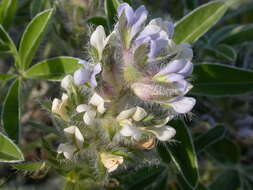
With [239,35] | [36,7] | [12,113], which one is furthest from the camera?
[239,35]

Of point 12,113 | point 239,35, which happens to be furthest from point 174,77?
point 239,35

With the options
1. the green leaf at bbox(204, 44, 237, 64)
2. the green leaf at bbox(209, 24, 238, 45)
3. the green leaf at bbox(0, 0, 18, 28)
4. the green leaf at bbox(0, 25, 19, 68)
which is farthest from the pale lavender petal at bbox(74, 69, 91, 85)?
the green leaf at bbox(209, 24, 238, 45)

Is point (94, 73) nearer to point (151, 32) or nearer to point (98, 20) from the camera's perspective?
point (151, 32)

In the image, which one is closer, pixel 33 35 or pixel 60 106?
pixel 60 106

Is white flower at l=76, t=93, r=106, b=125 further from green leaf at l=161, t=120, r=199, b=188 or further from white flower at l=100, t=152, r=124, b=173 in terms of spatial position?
green leaf at l=161, t=120, r=199, b=188

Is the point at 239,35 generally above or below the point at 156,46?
below

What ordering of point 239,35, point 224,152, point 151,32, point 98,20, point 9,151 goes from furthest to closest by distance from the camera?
point 224,152, point 239,35, point 98,20, point 9,151, point 151,32

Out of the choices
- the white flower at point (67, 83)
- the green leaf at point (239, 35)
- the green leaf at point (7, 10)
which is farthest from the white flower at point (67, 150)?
the green leaf at point (239, 35)

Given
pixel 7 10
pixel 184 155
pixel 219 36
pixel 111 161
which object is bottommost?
pixel 184 155

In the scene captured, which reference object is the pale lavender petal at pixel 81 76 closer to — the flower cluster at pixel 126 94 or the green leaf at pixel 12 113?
the flower cluster at pixel 126 94
